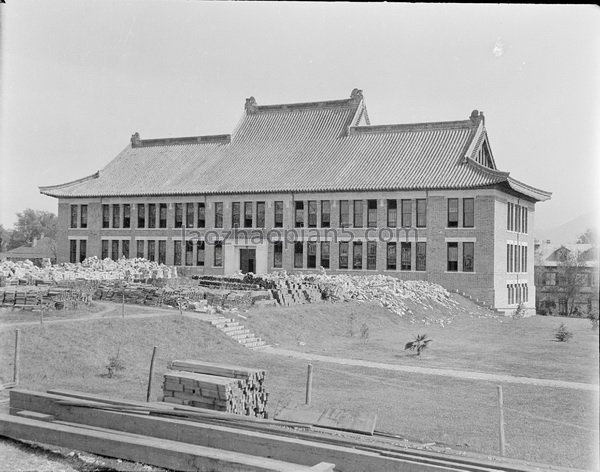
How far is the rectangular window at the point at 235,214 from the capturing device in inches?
1786

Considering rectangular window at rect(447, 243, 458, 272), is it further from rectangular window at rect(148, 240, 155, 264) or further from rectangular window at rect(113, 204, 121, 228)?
rectangular window at rect(113, 204, 121, 228)

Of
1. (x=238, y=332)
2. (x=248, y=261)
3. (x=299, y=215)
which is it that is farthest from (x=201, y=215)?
(x=238, y=332)

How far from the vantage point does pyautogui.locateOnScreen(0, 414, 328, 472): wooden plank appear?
365 inches

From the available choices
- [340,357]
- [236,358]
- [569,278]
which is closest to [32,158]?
[236,358]

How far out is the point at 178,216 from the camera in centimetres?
4688

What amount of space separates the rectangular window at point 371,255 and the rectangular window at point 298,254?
467cm

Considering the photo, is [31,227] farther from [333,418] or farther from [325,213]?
[333,418]

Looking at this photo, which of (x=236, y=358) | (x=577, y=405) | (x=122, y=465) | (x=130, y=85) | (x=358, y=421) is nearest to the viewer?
(x=122, y=465)

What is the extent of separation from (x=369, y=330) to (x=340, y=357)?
7.12 m

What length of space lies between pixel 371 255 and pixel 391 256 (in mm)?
1331

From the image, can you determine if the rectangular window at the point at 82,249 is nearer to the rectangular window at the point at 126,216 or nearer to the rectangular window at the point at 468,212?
the rectangular window at the point at 126,216

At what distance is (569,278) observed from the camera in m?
57.5

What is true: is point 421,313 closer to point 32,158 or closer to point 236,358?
point 236,358

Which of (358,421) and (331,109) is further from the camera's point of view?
(331,109)
